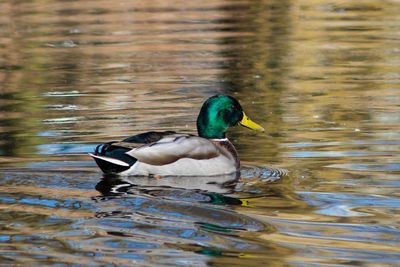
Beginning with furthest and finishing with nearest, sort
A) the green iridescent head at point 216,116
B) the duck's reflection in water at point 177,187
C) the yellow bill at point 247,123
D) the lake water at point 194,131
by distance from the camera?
1. the yellow bill at point 247,123
2. the green iridescent head at point 216,116
3. the duck's reflection in water at point 177,187
4. the lake water at point 194,131

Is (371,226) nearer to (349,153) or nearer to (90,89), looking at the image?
(349,153)

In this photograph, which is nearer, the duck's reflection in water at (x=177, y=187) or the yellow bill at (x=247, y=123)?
the duck's reflection in water at (x=177, y=187)

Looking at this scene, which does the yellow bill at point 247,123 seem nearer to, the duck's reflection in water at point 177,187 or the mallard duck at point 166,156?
the mallard duck at point 166,156

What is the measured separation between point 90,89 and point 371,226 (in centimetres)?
808

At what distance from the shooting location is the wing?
9.83m

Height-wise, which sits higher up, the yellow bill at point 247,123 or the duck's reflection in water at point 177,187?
the yellow bill at point 247,123

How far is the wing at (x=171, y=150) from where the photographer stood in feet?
32.2

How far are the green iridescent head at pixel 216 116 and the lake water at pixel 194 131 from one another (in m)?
0.42

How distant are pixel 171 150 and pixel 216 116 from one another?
854 mm

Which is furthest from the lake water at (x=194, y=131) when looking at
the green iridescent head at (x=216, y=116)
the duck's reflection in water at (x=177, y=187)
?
the green iridescent head at (x=216, y=116)

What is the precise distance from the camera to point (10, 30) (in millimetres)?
22984

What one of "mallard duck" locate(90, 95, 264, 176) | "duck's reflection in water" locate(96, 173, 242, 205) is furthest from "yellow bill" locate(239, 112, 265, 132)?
"duck's reflection in water" locate(96, 173, 242, 205)

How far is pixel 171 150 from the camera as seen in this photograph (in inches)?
389

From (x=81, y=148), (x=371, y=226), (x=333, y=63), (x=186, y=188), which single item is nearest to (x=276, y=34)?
(x=333, y=63)
